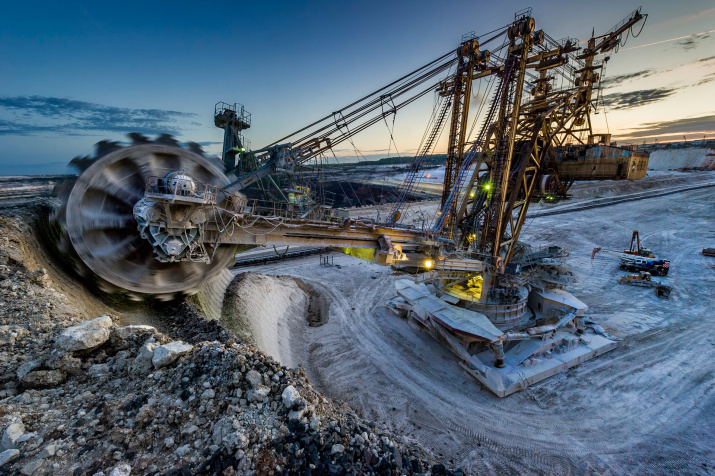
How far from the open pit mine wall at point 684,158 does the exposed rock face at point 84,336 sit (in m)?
127

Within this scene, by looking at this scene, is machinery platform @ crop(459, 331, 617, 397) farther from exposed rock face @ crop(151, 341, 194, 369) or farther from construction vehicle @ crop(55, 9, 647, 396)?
exposed rock face @ crop(151, 341, 194, 369)

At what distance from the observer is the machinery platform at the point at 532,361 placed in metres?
10.3

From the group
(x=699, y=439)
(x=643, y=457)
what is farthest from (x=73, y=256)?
(x=699, y=439)

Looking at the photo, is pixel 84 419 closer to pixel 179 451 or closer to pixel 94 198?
pixel 179 451

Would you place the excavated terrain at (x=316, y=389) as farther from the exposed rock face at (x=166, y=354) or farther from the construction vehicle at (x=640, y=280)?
the construction vehicle at (x=640, y=280)

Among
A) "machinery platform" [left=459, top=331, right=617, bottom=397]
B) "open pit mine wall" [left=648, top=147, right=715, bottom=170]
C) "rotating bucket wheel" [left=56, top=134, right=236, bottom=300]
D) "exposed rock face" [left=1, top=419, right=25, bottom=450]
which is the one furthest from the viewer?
"open pit mine wall" [left=648, top=147, right=715, bottom=170]

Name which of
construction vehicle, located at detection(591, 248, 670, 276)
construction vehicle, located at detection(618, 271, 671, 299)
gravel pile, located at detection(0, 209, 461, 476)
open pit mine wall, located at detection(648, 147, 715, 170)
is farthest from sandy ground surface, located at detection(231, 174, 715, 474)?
open pit mine wall, located at detection(648, 147, 715, 170)

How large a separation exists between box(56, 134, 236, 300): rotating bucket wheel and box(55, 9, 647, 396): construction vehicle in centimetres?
2

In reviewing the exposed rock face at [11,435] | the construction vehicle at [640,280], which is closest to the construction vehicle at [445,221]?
the exposed rock face at [11,435]

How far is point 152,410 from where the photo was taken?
3918 mm

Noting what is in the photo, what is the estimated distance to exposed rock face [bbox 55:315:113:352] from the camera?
4402 mm

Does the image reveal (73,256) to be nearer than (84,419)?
No

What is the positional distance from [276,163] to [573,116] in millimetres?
13286

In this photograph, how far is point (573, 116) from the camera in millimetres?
12867
